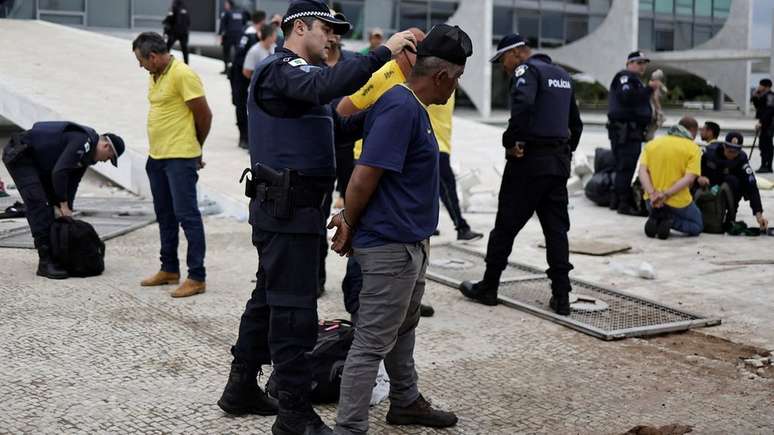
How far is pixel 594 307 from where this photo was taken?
5.63 meters

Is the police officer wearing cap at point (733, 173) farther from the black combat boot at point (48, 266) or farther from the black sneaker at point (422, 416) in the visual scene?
the black combat boot at point (48, 266)

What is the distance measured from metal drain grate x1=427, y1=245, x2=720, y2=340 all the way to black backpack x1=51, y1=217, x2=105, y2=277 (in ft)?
8.20

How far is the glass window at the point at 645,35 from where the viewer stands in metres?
41.8

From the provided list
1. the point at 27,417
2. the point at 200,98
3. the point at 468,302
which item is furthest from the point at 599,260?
the point at 27,417

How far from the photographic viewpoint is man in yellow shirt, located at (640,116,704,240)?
8.38 m

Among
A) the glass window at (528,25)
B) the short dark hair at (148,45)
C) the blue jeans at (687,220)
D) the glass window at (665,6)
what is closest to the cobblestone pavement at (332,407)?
the short dark hair at (148,45)

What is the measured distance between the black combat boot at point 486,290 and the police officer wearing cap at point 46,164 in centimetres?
296

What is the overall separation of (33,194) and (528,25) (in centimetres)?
3391

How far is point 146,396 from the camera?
3.90 meters

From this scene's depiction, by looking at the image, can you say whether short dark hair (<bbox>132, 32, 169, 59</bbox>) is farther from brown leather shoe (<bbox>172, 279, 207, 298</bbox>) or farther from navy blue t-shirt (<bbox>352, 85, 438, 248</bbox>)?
navy blue t-shirt (<bbox>352, 85, 438, 248</bbox>)

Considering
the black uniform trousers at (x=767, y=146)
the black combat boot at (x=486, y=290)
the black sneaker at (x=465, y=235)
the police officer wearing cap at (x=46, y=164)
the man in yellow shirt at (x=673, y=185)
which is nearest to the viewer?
the black combat boot at (x=486, y=290)

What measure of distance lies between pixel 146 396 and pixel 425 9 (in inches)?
1274

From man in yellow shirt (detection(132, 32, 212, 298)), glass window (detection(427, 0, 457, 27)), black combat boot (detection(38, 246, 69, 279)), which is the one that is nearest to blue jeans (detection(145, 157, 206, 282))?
man in yellow shirt (detection(132, 32, 212, 298))

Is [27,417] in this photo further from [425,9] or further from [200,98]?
[425,9]
